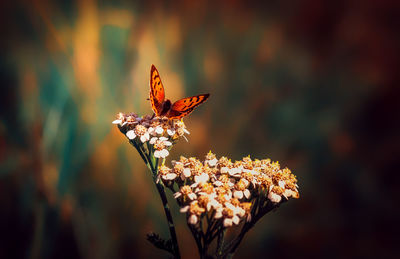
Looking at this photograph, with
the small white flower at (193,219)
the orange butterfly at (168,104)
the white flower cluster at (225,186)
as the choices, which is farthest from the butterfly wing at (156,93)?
the small white flower at (193,219)

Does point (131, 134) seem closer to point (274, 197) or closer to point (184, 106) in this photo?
point (184, 106)

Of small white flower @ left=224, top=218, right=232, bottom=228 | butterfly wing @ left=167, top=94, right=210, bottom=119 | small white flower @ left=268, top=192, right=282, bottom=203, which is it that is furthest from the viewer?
butterfly wing @ left=167, top=94, right=210, bottom=119

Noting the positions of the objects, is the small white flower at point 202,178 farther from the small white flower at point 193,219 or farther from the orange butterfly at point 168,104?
the orange butterfly at point 168,104

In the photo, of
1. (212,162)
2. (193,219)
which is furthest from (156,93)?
(193,219)

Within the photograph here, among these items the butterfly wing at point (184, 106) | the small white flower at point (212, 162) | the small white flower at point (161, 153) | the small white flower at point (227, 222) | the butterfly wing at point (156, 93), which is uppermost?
the butterfly wing at point (156, 93)

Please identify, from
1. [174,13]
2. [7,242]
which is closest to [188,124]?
[174,13]

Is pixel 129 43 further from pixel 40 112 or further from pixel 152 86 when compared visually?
pixel 152 86

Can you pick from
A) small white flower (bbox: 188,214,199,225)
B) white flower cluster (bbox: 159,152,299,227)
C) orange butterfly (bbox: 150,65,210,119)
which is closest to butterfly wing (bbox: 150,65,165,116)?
orange butterfly (bbox: 150,65,210,119)

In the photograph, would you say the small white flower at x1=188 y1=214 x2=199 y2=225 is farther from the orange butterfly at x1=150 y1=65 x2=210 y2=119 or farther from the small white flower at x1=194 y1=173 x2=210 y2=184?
the orange butterfly at x1=150 y1=65 x2=210 y2=119
